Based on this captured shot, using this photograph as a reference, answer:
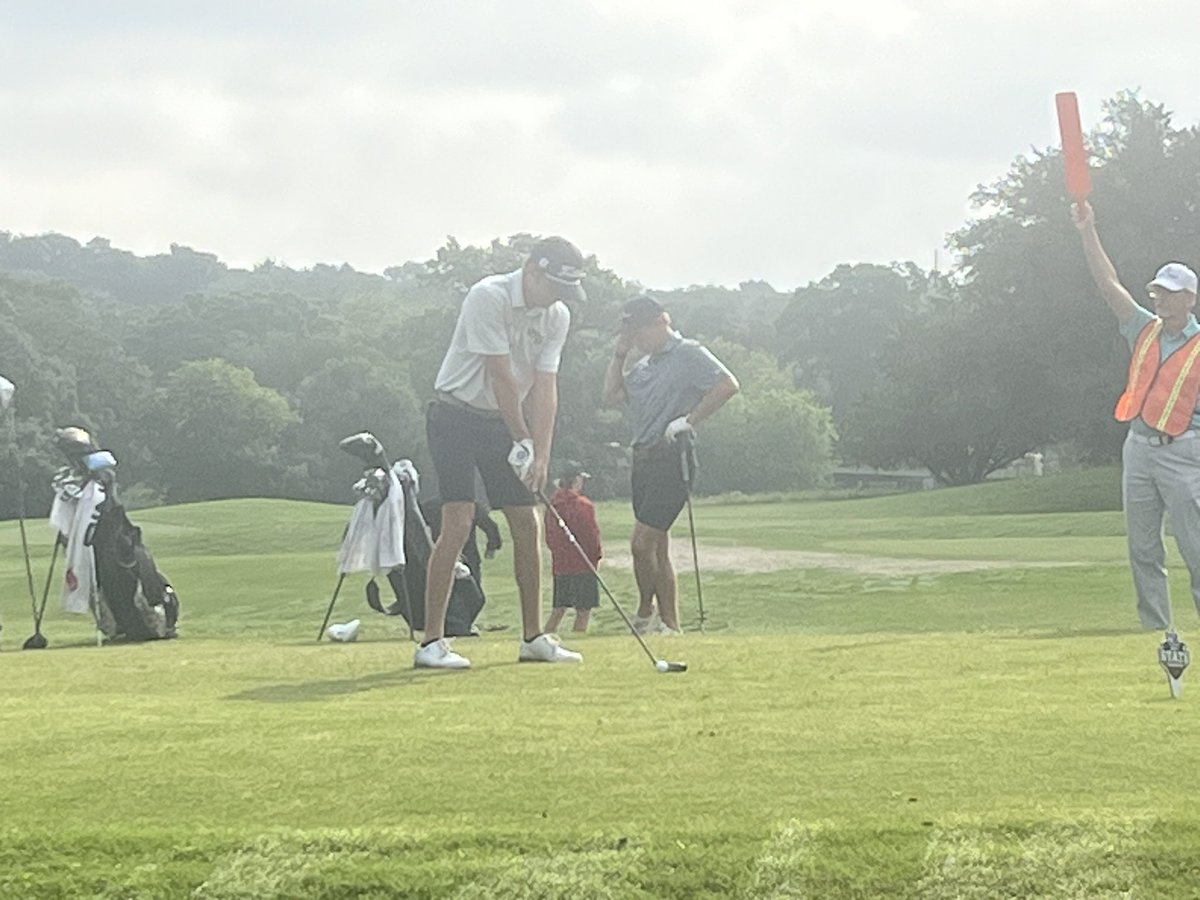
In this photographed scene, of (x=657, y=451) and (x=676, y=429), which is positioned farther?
(x=657, y=451)

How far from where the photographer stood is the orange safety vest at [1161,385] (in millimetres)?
10055

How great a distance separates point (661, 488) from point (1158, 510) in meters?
3.33

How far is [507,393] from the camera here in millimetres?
A: 8492

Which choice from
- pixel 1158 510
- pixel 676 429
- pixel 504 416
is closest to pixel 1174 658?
pixel 504 416

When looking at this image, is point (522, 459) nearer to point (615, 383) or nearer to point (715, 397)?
point (715, 397)

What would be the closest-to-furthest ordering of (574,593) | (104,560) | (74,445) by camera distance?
(104,560), (74,445), (574,593)

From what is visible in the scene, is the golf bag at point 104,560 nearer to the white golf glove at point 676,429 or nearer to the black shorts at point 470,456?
the white golf glove at point 676,429

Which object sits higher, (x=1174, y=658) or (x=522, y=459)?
(x=522, y=459)

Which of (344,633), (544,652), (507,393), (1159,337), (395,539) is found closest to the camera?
(507,393)

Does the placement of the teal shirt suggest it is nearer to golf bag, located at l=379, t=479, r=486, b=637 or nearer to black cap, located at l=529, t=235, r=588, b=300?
black cap, located at l=529, t=235, r=588, b=300

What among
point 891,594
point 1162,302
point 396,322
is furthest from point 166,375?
point 1162,302


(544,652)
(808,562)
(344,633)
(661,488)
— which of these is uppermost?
(661,488)

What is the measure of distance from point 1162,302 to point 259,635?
8.29m

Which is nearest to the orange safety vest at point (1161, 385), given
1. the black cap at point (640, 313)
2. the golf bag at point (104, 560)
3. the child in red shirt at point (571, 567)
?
the black cap at point (640, 313)
